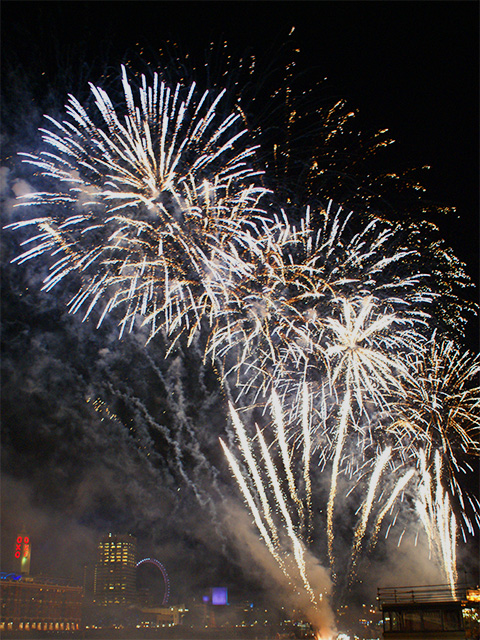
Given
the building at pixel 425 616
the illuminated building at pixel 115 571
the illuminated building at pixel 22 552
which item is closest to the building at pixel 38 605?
the illuminated building at pixel 22 552

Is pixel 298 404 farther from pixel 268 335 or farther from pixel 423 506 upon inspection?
pixel 423 506

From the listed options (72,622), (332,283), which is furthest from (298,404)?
(72,622)

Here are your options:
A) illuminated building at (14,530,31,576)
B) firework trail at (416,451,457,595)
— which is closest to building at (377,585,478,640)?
firework trail at (416,451,457,595)

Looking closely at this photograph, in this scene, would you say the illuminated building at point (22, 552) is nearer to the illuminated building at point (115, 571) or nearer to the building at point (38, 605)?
the building at point (38, 605)

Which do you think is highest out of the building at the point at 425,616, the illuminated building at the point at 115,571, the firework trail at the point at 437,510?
the firework trail at the point at 437,510

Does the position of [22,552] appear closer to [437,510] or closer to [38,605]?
[38,605]

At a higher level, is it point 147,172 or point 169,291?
point 147,172

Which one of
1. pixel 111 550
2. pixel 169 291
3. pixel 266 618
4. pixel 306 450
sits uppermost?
pixel 169 291
